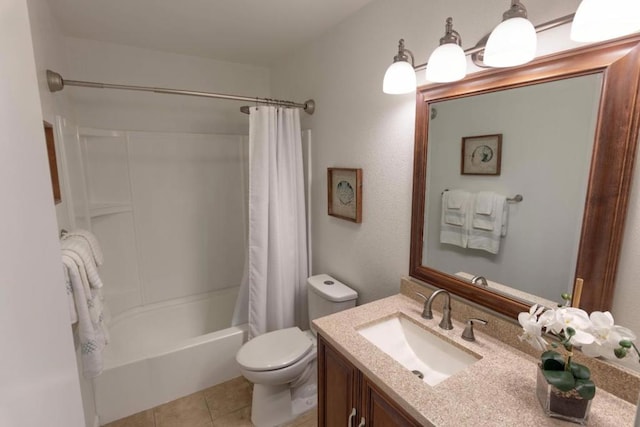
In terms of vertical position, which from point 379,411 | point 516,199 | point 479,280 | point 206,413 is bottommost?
point 206,413

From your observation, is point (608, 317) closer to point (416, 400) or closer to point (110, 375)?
point (416, 400)

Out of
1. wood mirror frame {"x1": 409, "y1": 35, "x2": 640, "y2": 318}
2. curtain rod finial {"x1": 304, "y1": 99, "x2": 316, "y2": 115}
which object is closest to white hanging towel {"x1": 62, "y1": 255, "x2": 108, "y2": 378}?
curtain rod finial {"x1": 304, "y1": 99, "x2": 316, "y2": 115}

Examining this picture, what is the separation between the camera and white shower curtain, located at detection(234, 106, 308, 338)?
6.80ft

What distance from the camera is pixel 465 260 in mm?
1354

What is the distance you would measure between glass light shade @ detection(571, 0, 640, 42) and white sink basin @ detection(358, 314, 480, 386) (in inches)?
42.8

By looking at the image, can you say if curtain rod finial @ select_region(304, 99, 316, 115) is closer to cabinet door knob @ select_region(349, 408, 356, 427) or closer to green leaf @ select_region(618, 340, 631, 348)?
cabinet door knob @ select_region(349, 408, 356, 427)

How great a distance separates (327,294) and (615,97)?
1522 mm

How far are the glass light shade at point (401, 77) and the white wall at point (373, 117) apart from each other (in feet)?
0.50

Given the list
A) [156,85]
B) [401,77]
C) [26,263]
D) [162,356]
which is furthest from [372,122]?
[162,356]

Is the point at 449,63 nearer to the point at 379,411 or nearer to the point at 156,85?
the point at 379,411

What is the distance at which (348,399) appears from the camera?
1212 mm

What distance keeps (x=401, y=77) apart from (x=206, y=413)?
221cm

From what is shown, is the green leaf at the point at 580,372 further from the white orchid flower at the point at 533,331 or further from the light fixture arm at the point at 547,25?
the light fixture arm at the point at 547,25

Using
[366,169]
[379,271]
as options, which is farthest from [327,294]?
[366,169]
